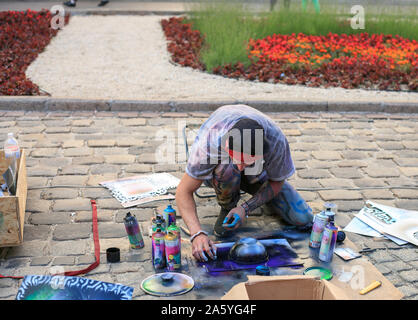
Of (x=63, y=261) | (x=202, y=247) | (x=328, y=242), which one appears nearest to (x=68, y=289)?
(x=63, y=261)

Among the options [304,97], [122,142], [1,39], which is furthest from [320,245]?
[1,39]

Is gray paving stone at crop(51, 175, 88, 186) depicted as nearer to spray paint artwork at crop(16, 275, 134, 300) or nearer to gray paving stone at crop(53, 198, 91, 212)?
gray paving stone at crop(53, 198, 91, 212)

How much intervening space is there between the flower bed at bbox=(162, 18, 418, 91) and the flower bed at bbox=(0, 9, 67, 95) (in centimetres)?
236

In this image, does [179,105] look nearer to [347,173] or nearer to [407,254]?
[347,173]

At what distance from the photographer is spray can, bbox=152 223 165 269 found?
3.20 metres

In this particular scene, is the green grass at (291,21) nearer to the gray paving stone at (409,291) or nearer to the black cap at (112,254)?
the black cap at (112,254)

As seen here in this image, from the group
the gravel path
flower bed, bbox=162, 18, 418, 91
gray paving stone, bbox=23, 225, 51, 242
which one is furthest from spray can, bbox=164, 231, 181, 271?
flower bed, bbox=162, 18, 418, 91

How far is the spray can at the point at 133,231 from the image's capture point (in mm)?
3469

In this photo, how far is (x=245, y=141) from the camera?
3004 mm

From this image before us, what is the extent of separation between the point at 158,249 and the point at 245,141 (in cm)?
88

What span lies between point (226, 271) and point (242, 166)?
0.67m

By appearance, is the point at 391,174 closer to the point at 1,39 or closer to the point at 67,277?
the point at 67,277
